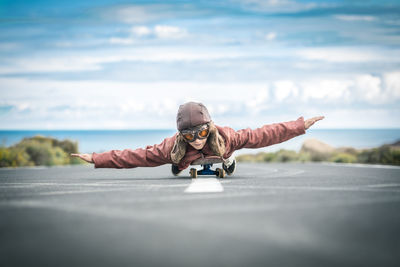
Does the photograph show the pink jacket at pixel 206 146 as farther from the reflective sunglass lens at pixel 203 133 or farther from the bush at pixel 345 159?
the bush at pixel 345 159

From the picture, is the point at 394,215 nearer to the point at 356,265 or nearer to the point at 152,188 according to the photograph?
the point at 356,265

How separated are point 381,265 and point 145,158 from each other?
18.3 feet

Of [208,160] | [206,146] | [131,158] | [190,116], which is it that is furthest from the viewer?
[131,158]

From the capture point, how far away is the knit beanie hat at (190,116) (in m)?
6.68

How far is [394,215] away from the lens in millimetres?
3729

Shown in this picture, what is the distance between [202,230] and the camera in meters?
3.12

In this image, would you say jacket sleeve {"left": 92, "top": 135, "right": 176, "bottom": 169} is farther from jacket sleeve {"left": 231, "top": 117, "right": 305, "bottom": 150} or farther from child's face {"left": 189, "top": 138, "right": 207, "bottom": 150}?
jacket sleeve {"left": 231, "top": 117, "right": 305, "bottom": 150}

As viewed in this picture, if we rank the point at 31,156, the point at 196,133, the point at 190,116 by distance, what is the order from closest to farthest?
the point at 190,116, the point at 196,133, the point at 31,156

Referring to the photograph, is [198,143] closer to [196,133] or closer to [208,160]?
[196,133]

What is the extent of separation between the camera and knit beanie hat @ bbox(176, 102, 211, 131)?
6.68 metres

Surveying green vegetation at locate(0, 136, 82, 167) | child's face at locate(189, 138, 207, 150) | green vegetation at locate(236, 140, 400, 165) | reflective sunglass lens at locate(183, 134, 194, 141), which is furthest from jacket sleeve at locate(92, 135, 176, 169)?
green vegetation at locate(236, 140, 400, 165)

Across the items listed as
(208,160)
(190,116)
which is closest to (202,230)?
(190,116)

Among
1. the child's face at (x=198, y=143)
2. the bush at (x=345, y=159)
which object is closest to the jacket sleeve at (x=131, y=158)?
the child's face at (x=198, y=143)

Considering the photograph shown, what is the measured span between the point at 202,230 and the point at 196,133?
3742mm
